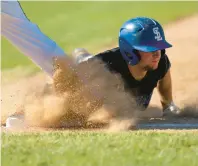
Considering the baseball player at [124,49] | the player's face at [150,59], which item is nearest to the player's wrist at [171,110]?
the baseball player at [124,49]

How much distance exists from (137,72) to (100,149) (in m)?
2.04

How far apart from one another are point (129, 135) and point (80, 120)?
108 cm

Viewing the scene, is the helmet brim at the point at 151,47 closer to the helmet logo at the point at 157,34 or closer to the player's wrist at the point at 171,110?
the helmet logo at the point at 157,34

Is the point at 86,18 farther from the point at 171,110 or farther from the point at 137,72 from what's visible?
the point at 137,72

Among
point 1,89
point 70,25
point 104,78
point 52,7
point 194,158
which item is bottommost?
point 194,158

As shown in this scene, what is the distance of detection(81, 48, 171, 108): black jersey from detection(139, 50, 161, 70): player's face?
7.9 inches

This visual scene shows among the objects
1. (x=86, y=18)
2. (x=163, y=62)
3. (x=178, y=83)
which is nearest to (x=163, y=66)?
(x=163, y=62)

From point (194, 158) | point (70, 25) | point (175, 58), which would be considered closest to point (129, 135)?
point (194, 158)

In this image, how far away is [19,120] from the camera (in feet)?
16.8

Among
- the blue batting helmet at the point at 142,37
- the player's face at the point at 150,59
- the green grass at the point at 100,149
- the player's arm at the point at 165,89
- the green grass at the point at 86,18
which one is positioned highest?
the green grass at the point at 86,18

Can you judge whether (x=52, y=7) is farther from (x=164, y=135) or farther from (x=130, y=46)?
(x=164, y=135)

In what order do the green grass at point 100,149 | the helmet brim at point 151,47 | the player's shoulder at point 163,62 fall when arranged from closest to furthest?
the green grass at point 100,149 < the helmet brim at point 151,47 < the player's shoulder at point 163,62

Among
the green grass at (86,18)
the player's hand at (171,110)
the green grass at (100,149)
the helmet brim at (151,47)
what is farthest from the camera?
the green grass at (86,18)

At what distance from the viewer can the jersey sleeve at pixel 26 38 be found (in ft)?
17.6
